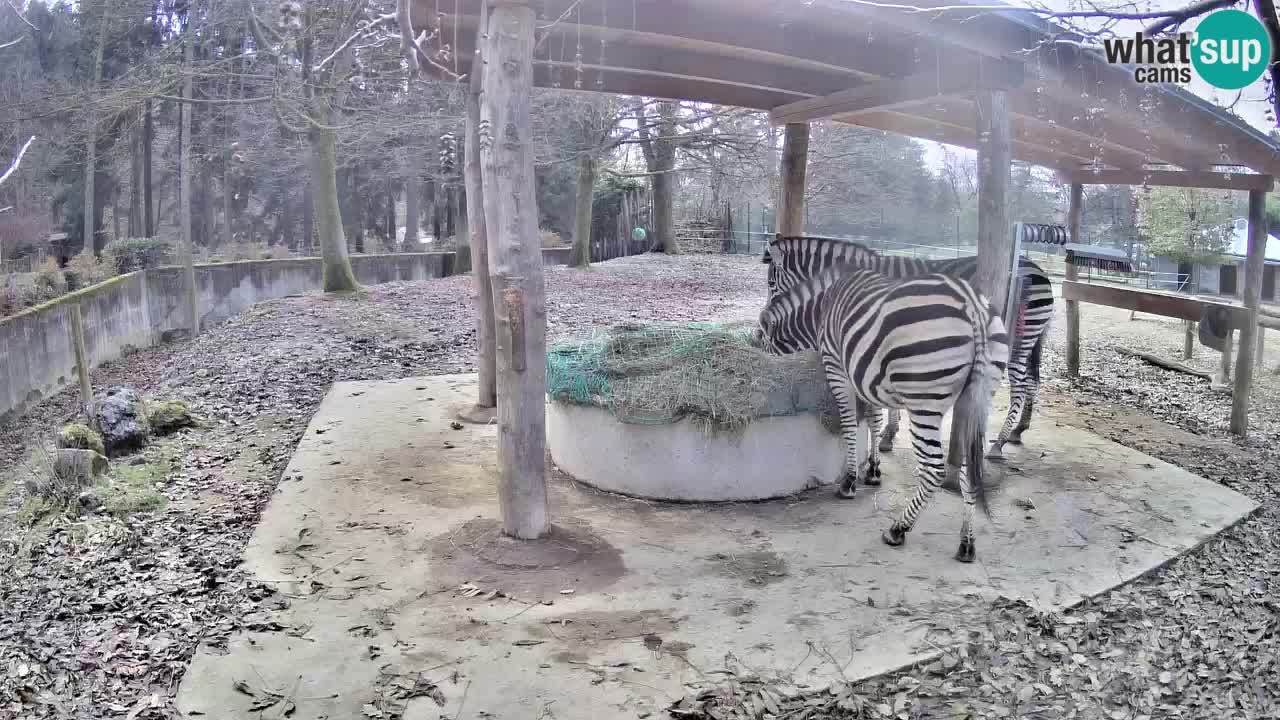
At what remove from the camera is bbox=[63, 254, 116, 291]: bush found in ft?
47.3

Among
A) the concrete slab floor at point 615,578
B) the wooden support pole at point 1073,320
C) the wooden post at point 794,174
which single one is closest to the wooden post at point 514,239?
the concrete slab floor at point 615,578

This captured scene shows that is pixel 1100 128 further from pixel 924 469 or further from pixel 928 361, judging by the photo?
pixel 924 469

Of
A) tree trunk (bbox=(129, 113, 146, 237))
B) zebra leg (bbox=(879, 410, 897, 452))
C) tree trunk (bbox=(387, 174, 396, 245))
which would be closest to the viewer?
zebra leg (bbox=(879, 410, 897, 452))

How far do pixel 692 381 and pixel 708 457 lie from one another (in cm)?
55

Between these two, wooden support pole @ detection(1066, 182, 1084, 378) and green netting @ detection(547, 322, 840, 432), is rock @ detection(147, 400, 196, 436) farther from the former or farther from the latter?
wooden support pole @ detection(1066, 182, 1084, 378)

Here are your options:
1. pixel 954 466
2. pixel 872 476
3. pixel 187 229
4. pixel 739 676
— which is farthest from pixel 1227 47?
pixel 187 229

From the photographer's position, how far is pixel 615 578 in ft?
15.1

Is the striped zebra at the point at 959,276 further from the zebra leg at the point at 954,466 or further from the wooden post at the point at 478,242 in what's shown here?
the wooden post at the point at 478,242

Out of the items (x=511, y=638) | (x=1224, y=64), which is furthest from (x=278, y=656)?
(x=1224, y=64)

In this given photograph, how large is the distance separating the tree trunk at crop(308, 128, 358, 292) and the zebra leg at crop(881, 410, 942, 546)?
1344 centimetres

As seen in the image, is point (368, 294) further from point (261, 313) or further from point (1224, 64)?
point (1224, 64)

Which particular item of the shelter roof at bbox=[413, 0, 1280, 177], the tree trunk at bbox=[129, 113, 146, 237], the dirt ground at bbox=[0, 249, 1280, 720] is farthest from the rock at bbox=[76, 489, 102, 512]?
the tree trunk at bbox=[129, 113, 146, 237]

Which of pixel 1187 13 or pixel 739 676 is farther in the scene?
pixel 739 676

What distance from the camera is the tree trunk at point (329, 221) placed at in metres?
16.1
